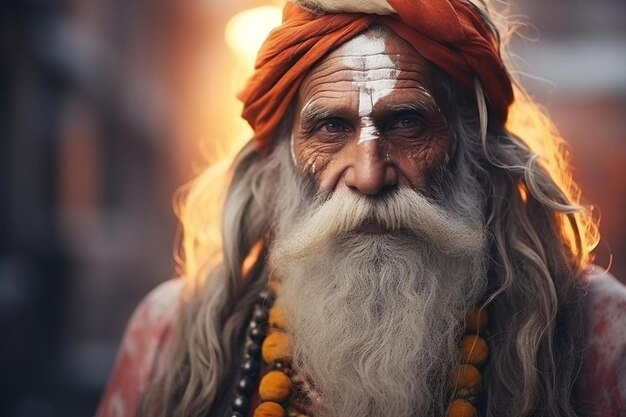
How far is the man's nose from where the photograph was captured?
6.31 ft

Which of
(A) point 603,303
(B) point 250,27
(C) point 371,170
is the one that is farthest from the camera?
(B) point 250,27

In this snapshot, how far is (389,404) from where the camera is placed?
187 cm

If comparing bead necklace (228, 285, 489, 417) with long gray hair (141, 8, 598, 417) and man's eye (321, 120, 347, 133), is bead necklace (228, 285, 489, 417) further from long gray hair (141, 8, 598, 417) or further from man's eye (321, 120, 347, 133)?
man's eye (321, 120, 347, 133)

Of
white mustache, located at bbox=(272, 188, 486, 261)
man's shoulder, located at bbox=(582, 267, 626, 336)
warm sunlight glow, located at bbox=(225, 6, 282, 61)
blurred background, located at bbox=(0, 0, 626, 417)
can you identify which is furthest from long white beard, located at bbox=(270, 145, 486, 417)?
warm sunlight glow, located at bbox=(225, 6, 282, 61)

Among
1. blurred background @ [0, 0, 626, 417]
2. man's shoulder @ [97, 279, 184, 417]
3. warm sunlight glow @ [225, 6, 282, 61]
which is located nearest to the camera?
man's shoulder @ [97, 279, 184, 417]

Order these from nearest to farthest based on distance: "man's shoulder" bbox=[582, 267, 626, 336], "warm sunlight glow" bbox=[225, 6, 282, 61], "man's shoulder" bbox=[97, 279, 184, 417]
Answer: "man's shoulder" bbox=[582, 267, 626, 336]
"man's shoulder" bbox=[97, 279, 184, 417]
"warm sunlight glow" bbox=[225, 6, 282, 61]

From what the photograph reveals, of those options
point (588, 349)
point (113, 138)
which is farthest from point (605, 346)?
point (113, 138)

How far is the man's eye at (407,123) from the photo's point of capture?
202 cm

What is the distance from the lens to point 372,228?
1976 mm

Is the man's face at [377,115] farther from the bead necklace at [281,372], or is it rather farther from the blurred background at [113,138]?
the blurred background at [113,138]

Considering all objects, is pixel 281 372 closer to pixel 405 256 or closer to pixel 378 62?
pixel 405 256

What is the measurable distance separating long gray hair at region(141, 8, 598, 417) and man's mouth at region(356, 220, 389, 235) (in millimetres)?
336

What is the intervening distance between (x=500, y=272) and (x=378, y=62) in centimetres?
69

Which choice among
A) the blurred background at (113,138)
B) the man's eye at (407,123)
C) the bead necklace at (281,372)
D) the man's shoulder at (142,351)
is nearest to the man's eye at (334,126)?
the man's eye at (407,123)
